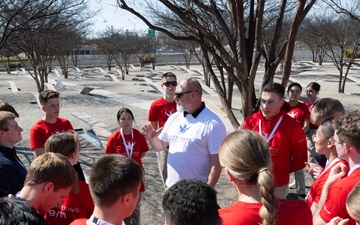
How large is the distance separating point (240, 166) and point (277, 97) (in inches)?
87.3

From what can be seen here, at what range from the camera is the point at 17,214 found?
4.73 feet

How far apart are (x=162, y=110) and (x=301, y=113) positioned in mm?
2348

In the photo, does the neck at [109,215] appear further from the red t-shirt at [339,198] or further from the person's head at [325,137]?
the person's head at [325,137]

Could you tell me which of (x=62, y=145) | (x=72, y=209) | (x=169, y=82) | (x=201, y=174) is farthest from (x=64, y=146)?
(x=169, y=82)

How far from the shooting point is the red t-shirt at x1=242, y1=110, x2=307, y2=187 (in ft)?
13.3

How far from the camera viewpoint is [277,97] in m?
4.20

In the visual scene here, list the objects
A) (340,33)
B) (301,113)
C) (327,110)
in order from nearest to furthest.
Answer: (327,110)
(301,113)
(340,33)

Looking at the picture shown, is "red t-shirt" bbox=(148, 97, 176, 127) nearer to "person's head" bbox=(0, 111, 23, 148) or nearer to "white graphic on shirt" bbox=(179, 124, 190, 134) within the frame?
"white graphic on shirt" bbox=(179, 124, 190, 134)

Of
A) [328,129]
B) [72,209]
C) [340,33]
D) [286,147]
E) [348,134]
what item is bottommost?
[72,209]

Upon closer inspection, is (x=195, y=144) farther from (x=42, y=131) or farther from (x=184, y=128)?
(x=42, y=131)

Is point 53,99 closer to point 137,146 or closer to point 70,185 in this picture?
point 137,146

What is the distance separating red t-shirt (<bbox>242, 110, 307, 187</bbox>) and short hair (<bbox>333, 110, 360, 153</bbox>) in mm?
1326

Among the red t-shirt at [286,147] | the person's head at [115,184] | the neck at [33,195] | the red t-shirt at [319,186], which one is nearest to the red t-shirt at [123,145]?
the red t-shirt at [286,147]

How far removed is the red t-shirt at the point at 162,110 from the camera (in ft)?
20.1
